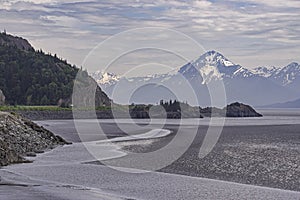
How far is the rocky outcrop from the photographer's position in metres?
58.0

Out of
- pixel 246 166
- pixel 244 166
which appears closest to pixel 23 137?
pixel 244 166

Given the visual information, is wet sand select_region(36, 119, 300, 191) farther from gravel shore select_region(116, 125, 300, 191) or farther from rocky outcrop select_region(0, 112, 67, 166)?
rocky outcrop select_region(0, 112, 67, 166)

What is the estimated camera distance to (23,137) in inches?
2489

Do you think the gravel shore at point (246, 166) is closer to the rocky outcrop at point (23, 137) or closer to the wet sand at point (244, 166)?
the wet sand at point (244, 166)

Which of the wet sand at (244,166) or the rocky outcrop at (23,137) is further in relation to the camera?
the rocky outcrop at (23,137)

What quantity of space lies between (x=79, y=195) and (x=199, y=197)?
6772 mm

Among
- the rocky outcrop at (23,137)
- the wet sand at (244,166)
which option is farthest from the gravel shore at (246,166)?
the rocky outcrop at (23,137)

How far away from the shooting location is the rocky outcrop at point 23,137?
190ft

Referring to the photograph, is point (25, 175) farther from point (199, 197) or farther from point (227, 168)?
point (227, 168)

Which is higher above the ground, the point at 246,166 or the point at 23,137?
the point at 23,137

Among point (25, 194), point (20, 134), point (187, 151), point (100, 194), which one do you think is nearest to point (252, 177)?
point (100, 194)

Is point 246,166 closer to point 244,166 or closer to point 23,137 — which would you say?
point 244,166

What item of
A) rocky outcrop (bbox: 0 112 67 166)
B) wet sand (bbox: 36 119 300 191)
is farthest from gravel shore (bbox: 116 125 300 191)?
rocky outcrop (bbox: 0 112 67 166)

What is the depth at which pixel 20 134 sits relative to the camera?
63.1 m
